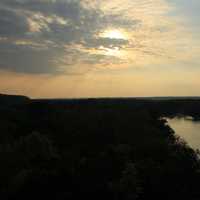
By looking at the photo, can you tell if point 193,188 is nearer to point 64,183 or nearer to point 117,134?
point 64,183

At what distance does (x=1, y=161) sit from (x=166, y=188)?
29.4ft

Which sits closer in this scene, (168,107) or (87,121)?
(87,121)

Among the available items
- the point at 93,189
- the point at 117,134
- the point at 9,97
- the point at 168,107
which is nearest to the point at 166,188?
the point at 93,189

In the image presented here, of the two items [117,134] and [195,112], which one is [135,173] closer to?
[117,134]

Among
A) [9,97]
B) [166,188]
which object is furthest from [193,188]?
[9,97]

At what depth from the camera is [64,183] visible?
17062 millimetres

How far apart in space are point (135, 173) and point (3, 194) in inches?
240

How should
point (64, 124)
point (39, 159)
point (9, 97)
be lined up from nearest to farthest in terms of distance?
point (39, 159), point (64, 124), point (9, 97)

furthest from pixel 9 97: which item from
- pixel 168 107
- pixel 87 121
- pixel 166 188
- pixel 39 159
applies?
pixel 166 188

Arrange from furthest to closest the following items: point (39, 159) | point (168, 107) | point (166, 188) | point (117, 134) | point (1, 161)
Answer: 1. point (168, 107)
2. point (117, 134)
3. point (39, 159)
4. point (1, 161)
5. point (166, 188)

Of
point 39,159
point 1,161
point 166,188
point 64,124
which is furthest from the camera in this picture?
point 64,124

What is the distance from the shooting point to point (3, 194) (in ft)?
53.1

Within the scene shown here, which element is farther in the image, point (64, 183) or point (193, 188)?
point (193, 188)

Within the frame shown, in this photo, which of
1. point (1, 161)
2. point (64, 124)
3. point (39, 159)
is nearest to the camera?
point (1, 161)
